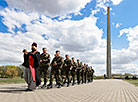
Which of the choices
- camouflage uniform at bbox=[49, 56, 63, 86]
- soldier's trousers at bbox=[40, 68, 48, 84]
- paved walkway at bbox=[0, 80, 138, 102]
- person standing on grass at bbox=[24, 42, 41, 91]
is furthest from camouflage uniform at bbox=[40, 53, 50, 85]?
person standing on grass at bbox=[24, 42, 41, 91]

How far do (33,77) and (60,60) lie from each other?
3.29 meters

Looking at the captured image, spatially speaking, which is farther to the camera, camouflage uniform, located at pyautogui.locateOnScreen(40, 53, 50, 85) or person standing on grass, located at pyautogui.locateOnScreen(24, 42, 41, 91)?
camouflage uniform, located at pyautogui.locateOnScreen(40, 53, 50, 85)

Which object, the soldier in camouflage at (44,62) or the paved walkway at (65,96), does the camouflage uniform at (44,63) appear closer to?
the soldier in camouflage at (44,62)

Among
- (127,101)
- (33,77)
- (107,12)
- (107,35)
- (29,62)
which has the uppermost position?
(107,12)

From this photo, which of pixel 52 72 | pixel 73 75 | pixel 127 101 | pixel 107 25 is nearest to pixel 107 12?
pixel 107 25

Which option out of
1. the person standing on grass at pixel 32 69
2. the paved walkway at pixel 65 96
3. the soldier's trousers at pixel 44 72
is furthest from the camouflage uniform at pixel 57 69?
the person standing on grass at pixel 32 69

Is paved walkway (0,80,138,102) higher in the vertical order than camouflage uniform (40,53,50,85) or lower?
lower

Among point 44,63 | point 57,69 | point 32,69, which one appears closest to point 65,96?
point 32,69

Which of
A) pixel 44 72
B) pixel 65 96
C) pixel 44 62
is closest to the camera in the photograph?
pixel 65 96

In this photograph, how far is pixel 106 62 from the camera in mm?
60312

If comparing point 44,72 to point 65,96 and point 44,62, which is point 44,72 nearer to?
point 44,62

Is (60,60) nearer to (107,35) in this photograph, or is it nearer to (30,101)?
(30,101)

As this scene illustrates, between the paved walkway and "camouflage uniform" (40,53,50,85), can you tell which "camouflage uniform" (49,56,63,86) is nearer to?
"camouflage uniform" (40,53,50,85)

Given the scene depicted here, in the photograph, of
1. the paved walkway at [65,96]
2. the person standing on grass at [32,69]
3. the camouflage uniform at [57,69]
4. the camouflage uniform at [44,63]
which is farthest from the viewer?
the camouflage uniform at [57,69]
